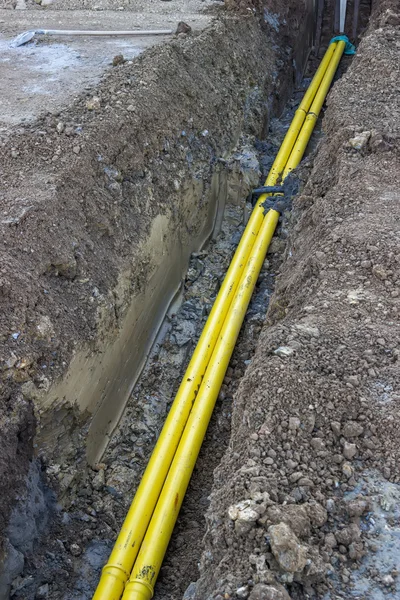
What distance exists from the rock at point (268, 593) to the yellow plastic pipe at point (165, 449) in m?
1.64

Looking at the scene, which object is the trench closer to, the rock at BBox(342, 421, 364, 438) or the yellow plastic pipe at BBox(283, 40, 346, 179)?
the yellow plastic pipe at BBox(283, 40, 346, 179)

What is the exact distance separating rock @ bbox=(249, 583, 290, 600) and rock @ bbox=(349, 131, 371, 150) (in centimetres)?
381

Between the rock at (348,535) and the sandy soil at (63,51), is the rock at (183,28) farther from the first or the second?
the rock at (348,535)

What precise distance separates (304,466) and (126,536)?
5.16ft

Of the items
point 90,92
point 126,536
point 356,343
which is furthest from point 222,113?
point 126,536

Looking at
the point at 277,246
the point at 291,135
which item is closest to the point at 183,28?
the point at 291,135

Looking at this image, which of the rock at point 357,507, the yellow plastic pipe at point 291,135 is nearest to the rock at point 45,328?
the rock at point 357,507

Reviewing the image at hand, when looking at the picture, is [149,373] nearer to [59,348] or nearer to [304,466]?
[59,348]

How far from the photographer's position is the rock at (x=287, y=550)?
2113mm

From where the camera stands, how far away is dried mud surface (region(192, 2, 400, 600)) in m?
2.19

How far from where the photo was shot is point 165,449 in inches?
157

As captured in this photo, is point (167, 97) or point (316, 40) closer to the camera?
point (167, 97)

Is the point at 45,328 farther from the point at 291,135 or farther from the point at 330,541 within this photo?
the point at 291,135

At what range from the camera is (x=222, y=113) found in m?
6.76
